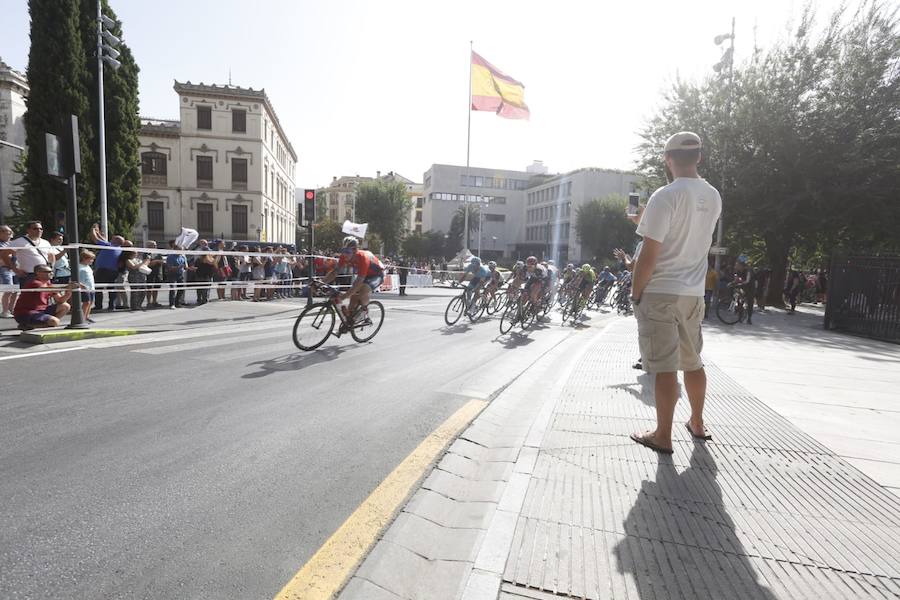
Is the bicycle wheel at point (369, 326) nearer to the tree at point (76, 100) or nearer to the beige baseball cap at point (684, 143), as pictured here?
the beige baseball cap at point (684, 143)

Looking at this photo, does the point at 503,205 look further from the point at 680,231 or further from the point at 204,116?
the point at 680,231

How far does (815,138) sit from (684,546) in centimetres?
2078

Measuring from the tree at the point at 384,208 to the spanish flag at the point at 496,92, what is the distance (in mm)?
37139

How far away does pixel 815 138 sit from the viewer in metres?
→ 17.6

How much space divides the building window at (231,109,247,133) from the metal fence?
3934 cm

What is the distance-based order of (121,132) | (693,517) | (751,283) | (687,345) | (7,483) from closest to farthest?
(693,517), (7,483), (687,345), (751,283), (121,132)

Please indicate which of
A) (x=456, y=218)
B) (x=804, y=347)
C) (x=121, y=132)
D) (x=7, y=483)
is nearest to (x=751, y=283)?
(x=804, y=347)

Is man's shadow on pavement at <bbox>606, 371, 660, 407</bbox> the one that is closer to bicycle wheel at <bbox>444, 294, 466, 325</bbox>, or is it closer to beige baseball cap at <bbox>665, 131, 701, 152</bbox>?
beige baseball cap at <bbox>665, 131, 701, 152</bbox>

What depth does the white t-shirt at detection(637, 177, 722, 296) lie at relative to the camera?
10.2ft

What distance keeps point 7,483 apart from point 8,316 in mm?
8196

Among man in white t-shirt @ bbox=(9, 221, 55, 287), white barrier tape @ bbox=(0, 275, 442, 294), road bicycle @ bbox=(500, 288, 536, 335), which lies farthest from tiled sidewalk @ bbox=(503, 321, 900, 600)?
man in white t-shirt @ bbox=(9, 221, 55, 287)

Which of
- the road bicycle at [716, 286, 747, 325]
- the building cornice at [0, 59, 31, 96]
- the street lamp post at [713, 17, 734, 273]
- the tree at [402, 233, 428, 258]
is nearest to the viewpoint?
the road bicycle at [716, 286, 747, 325]

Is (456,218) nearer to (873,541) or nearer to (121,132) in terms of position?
(121,132)

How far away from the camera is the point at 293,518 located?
243 cm
